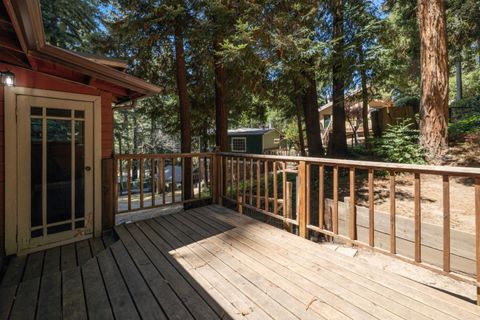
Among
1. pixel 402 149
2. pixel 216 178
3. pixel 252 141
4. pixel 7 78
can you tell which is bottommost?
pixel 216 178

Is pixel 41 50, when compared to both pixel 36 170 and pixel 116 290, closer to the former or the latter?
pixel 36 170

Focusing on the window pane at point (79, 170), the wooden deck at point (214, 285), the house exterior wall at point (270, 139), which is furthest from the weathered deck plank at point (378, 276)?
the house exterior wall at point (270, 139)

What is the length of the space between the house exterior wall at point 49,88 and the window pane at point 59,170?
399mm

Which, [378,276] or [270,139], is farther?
[270,139]

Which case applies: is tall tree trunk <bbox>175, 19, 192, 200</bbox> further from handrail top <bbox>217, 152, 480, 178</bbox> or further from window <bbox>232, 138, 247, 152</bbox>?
window <bbox>232, 138, 247, 152</bbox>

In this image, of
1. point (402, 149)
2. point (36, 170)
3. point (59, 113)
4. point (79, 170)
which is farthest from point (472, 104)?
point (36, 170)

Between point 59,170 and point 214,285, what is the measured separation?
245 centimetres

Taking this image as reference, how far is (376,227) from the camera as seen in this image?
3014 millimetres

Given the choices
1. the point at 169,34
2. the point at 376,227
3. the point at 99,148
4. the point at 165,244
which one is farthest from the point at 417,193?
the point at 169,34

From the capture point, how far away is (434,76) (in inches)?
212

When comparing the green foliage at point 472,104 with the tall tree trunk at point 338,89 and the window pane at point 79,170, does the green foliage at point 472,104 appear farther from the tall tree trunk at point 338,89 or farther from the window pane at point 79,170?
the window pane at point 79,170

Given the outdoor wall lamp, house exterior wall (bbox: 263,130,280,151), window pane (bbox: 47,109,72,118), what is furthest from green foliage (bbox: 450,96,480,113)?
the outdoor wall lamp

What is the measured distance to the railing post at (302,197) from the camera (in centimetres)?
298

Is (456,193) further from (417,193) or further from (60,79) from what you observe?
(60,79)
